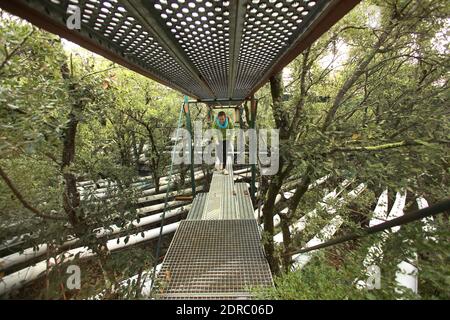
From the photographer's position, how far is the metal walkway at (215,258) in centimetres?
255

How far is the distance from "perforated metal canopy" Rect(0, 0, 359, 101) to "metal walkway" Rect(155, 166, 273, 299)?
1998mm

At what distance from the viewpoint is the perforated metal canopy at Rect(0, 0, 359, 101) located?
1.01 m

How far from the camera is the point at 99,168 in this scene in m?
6.17

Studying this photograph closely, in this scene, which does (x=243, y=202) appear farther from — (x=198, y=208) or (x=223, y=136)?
(x=223, y=136)

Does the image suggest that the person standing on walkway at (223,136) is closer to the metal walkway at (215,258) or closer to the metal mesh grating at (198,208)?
the metal mesh grating at (198,208)

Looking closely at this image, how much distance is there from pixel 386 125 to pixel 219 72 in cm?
261

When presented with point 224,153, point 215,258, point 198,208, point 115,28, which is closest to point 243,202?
point 198,208

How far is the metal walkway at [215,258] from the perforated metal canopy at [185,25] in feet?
6.55

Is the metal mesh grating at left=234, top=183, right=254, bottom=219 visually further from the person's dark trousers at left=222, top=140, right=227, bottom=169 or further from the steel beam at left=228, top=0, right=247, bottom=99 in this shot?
the steel beam at left=228, top=0, right=247, bottom=99

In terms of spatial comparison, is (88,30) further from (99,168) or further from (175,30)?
(99,168)

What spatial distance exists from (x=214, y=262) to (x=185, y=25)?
9.14ft

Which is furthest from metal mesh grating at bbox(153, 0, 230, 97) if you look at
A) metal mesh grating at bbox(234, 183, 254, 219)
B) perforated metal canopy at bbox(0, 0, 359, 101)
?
metal mesh grating at bbox(234, 183, 254, 219)

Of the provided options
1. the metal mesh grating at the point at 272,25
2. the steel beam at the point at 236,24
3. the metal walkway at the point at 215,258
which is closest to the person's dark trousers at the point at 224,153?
the metal walkway at the point at 215,258
